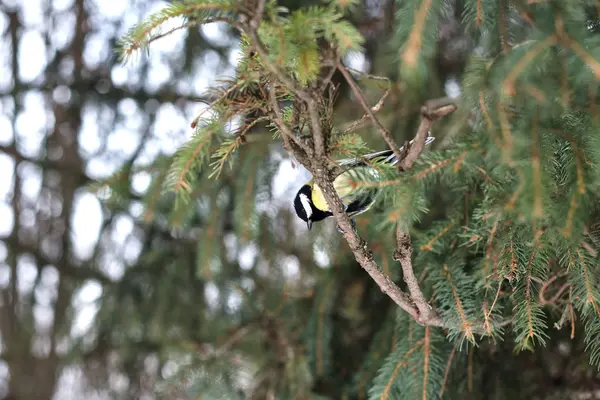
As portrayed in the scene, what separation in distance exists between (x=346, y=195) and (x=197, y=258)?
1.22 m

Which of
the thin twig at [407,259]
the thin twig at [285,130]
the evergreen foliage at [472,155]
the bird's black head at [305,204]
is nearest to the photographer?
the evergreen foliage at [472,155]

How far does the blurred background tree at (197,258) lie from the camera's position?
1726 millimetres

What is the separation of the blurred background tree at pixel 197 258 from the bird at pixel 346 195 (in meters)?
0.22

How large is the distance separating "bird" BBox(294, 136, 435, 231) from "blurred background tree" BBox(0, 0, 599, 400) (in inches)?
8.5

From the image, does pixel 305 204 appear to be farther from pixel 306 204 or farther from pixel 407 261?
pixel 407 261

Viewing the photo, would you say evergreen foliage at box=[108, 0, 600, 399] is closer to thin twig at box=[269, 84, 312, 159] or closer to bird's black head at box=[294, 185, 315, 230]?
thin twig at box=[269, 84, 312, 159]

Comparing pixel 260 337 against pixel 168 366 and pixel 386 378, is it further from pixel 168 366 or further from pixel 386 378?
pixel 386 378

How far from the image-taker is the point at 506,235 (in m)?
1.12

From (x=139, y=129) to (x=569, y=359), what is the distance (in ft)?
6.62

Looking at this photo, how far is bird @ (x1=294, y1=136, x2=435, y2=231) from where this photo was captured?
1077mm

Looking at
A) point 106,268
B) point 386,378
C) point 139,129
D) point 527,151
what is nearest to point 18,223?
point 106,268

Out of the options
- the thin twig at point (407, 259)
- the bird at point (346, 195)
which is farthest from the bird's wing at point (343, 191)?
the thin twig at point (407, 259)

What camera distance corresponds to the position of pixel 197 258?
2287 millimetres

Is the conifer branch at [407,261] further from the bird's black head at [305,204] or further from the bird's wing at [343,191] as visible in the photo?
the bird's black head at [305,204]
